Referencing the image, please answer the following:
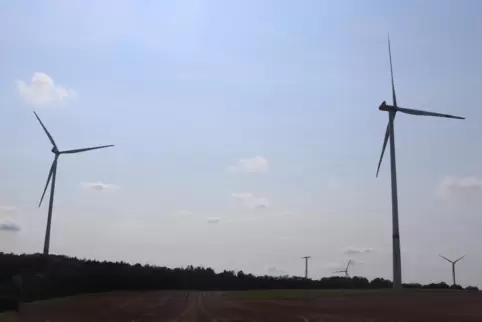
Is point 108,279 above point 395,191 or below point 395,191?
below

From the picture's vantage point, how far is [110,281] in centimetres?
11481

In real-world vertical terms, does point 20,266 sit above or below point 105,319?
above

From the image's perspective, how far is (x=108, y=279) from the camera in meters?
114

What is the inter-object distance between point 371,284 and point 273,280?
99.1 feet

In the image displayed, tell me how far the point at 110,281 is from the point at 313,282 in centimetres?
5562

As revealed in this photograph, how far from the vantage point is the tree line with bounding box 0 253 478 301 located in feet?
273

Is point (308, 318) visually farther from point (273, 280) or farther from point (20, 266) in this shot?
point (273, 280)

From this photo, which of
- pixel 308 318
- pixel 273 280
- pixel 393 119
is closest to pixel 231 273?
pixel 273 280

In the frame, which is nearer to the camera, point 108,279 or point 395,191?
point 395,191

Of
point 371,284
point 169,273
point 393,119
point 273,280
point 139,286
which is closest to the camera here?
point 393,119

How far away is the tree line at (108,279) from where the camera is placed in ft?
273

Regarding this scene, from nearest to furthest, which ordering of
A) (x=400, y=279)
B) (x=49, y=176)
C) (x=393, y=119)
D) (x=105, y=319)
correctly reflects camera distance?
1. (x=105, y=319)
2. (x=400, y=279)
3. (x=393, y=119)
4. (x=49, y=176)

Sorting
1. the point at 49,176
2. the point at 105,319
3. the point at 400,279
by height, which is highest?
the point at 49,176

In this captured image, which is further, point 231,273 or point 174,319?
point 231,273
